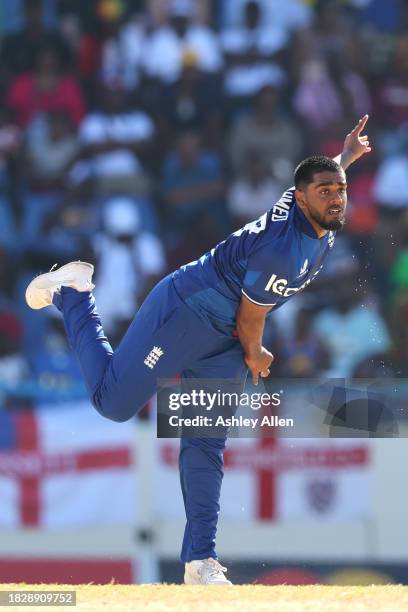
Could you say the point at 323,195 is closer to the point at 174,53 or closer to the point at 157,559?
the point at 157,559

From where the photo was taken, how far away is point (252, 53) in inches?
531

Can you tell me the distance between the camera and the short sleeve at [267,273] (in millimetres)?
6258

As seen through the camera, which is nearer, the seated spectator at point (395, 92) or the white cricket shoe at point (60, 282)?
the white cricket shoe at point (60, 282)

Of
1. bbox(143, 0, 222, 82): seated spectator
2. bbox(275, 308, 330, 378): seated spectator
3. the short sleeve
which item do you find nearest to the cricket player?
the short sleeve

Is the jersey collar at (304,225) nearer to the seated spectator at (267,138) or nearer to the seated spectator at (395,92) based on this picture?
the seated spectator at (267,138)

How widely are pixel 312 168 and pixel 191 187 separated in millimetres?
6472

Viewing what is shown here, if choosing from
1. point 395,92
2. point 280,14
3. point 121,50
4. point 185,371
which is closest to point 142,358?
point 185,371

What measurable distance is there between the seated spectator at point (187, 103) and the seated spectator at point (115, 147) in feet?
0.57

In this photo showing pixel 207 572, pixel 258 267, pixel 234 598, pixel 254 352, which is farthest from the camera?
pixel 207 572

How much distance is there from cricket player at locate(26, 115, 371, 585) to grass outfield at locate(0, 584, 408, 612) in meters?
0.30

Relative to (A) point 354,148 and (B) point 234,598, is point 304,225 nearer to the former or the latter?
(A) point 354,148

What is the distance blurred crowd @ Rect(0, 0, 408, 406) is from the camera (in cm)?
1188

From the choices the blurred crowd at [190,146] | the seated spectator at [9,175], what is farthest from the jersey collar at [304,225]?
the seated spectator at [9,175]

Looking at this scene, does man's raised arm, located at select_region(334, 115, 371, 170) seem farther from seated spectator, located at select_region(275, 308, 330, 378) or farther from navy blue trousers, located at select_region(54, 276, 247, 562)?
seated spectator, located at select_region(275, 308, 330, 378)
